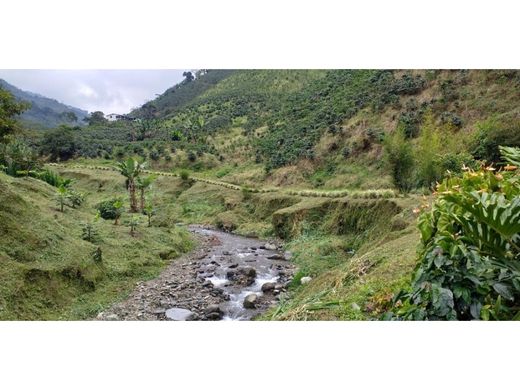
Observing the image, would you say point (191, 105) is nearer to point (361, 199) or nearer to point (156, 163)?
point (156, 163)

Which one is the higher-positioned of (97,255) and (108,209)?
(108,209)

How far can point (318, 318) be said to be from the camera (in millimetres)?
4004

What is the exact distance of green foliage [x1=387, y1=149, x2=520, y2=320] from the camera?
2799mm

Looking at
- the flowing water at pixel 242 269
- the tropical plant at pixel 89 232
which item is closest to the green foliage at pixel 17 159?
the tropical plant at pixel 89 232

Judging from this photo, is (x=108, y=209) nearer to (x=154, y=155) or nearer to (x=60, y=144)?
(x=60, y=144)

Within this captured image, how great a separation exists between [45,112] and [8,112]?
3735 mm

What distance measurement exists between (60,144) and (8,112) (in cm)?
194

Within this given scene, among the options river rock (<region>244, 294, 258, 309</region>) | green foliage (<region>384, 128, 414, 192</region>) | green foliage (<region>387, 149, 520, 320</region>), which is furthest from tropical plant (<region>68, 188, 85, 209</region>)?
green foliage (<region>384, 128, 414, 192</region>)

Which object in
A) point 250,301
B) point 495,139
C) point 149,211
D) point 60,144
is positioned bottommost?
point 250,301

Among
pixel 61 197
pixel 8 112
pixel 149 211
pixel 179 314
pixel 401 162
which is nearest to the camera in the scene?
pixel 179 314

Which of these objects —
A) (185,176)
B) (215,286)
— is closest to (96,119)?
(185,176)

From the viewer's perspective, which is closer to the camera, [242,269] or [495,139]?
[242,269]

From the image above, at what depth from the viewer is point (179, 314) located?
19.4 feet

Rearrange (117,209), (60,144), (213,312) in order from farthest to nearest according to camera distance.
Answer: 1. (117,209)
2. (60,144)
3. (213,312)
